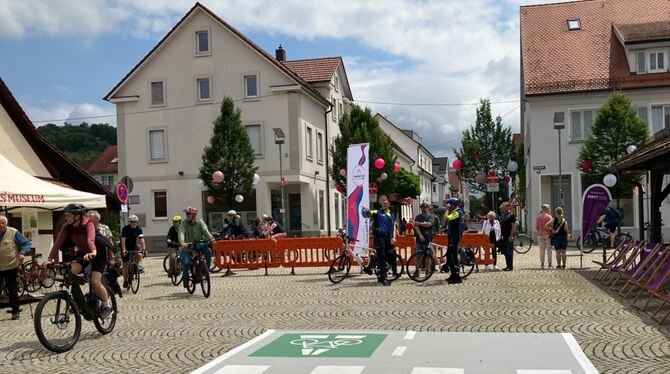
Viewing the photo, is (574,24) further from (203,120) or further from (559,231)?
(559,231)

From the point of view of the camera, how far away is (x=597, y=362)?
24.6 ft

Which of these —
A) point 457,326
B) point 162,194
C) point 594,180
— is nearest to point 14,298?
point 457,326

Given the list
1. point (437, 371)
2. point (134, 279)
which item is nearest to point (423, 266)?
point (134, 279)

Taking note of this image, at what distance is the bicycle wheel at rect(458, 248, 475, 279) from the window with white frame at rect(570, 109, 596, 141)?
20191 mm

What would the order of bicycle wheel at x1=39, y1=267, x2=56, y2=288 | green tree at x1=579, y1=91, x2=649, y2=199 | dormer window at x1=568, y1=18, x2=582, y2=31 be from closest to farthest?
bicycle wheel at x1=39, y1=267, x2=56, y2=288 < green tree at x1=579, y1=91, x2=649, y2=199 < dormer window at x1=568, y1=18, x2=582, y2=31

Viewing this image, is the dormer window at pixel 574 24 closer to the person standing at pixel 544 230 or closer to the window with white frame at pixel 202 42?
the window with white frame at pixel 202 42

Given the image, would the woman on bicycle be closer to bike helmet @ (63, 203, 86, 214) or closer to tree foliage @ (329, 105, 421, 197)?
bike helmet @ (63, 203, 86, 214)

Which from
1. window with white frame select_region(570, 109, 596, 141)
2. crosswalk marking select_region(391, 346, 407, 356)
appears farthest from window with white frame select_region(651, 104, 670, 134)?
crosswalk marking select_region(391, 346, 407, 356)

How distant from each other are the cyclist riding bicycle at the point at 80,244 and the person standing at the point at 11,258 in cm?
264

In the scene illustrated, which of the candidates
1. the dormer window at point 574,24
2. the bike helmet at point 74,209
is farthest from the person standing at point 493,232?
the dormer window at point 574,24

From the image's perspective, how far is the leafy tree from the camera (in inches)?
1720

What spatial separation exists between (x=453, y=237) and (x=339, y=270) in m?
2.71

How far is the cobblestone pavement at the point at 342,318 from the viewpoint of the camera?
818 cm

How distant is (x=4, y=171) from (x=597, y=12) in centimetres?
3548
